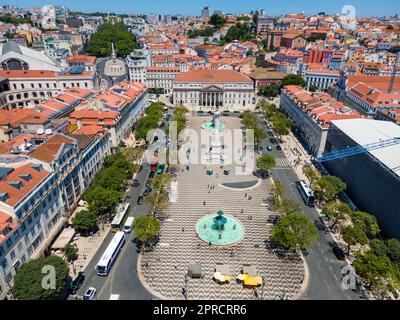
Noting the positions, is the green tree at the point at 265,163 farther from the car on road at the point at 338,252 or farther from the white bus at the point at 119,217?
the white bus at the point at 119,217

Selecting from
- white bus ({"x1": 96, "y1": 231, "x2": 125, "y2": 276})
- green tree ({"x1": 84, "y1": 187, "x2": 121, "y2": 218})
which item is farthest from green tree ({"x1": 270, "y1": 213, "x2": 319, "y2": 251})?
green tree ({"x1": 84, "y1": 187, "x2": 121, "y2": 218})

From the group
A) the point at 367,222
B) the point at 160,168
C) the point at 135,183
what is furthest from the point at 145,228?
the point at 367,222

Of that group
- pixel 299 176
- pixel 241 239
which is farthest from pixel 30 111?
pixel 299 176

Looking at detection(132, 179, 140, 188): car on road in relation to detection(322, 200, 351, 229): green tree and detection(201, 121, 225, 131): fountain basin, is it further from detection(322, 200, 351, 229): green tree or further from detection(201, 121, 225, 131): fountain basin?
detection(201, 121, 225, 131): fountain basin

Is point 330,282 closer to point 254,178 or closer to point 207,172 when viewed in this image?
point 254,178

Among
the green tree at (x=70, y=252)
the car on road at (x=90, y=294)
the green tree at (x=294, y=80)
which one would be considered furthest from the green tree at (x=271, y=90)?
the car on road at (x=90, y=294)

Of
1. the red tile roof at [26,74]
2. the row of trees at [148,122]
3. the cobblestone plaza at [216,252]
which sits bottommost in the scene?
the cobblestone plaza at [216,252]

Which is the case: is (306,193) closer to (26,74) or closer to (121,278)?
(121,278)
